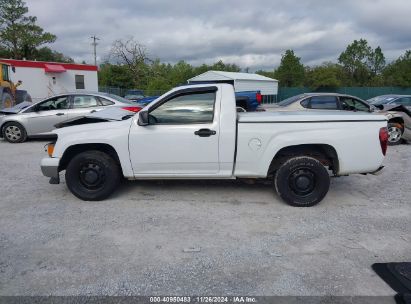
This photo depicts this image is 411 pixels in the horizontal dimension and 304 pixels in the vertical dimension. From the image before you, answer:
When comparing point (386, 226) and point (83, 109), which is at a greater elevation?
point (83, 109)

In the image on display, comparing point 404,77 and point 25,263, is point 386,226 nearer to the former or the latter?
point 25,263

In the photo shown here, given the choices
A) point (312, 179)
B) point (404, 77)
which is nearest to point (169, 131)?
point (312, 179)

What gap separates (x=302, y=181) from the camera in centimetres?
445

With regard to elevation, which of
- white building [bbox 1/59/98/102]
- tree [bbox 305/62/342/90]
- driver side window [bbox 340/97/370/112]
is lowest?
driver side window [bbox 340/97/370/112]

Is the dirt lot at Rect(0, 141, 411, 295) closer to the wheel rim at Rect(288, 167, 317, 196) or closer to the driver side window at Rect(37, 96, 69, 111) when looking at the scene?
the wheel rim at Rect(288, 167, 317, 196)

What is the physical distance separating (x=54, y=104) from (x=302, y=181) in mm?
8023

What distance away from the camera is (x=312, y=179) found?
4.47m

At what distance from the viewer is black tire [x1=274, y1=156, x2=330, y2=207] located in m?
4.40

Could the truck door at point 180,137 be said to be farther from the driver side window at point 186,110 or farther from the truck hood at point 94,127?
the truck hood at point 94,127

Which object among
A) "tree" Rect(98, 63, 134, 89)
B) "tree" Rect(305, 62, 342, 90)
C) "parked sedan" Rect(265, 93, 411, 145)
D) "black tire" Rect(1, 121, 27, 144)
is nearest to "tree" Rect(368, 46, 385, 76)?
"tree" Rect(305, 62, 342, 90)

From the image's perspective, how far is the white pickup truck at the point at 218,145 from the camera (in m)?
4.38

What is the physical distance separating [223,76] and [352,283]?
33044mm

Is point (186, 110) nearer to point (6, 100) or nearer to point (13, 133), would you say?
point (13, 133)

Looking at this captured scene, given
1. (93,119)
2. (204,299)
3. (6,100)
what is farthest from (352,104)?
(6,100)
